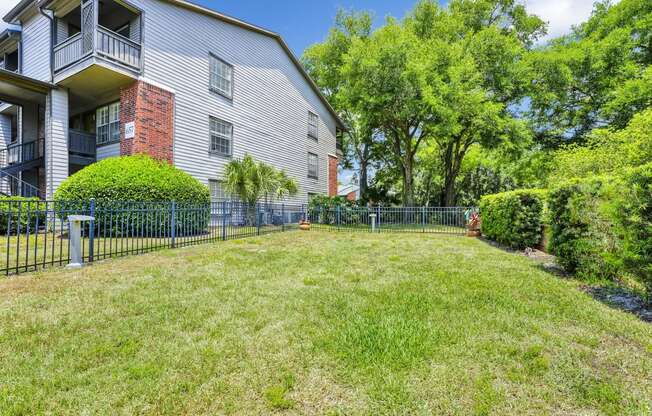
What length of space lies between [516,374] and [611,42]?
2527cm

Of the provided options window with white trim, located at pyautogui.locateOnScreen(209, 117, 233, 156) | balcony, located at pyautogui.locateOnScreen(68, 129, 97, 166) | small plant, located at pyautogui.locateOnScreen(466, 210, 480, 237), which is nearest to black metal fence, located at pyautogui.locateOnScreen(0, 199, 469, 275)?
small plant, located at pyautogui.locateOnScreen(466, 210, 480, 237)

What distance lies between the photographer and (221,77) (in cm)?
1525

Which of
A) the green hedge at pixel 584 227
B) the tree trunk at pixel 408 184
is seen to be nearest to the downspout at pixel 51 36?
the green hedge at pixel 584 227

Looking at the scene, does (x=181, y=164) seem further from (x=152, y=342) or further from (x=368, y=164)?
(x=368, y=164)

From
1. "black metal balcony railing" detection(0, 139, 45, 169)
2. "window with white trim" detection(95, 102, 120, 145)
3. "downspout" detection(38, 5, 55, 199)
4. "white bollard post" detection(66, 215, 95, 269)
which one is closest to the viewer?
"white bollard post" detection(66, 215, 95, 269)

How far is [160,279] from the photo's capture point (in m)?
5.13

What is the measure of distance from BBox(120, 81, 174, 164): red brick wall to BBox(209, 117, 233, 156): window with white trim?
2424 millimetres

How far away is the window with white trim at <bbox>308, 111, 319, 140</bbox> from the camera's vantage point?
72.1ft

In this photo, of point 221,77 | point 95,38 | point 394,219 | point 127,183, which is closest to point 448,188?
point 394,219

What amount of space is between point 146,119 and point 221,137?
3778 mm

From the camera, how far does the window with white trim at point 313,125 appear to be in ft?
72.1

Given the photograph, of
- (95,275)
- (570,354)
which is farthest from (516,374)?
(95,275)

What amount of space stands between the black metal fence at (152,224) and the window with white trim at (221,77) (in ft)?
18.0

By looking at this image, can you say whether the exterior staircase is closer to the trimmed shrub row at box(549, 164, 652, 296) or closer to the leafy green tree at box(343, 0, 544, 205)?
the leafy green tree at box(343, 0, 544, 205)
